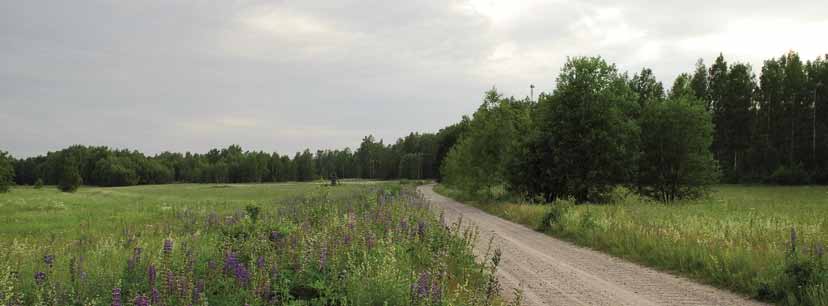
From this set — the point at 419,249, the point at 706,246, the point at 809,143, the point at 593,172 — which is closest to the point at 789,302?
the point at 706,246

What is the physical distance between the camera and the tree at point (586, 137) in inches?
1444

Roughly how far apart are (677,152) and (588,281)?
34.6m

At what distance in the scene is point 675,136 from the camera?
40750 millimetres

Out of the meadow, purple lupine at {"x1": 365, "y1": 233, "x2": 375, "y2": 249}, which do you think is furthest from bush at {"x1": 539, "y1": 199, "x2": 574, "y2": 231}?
purple lupine at {"x1": 365, "y1": 233, "x2": 375, "y2": 249}

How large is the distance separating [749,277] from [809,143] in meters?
74.9

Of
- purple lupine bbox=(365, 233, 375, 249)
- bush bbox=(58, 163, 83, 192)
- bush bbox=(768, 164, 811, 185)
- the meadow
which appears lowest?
bush bbox=(58, 163, 83, 192)

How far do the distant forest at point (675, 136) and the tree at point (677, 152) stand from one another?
17.6 inches

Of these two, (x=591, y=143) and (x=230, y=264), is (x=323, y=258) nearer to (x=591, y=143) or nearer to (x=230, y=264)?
(x=230, y=264)

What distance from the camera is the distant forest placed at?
39500 millimetres

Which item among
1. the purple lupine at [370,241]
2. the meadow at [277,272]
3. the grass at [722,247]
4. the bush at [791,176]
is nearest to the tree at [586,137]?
the grass at [722,247]

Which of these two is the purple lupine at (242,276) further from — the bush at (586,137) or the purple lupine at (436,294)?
the bush at (586,137)

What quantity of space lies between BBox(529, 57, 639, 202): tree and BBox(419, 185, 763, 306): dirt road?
2215 cm

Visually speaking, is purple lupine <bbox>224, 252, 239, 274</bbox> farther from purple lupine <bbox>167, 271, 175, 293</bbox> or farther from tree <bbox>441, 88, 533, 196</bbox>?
tree <bbox>441, 88, 533, 196</bbox>

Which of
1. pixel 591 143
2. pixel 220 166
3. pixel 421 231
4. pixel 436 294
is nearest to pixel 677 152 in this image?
pixel 591 143
